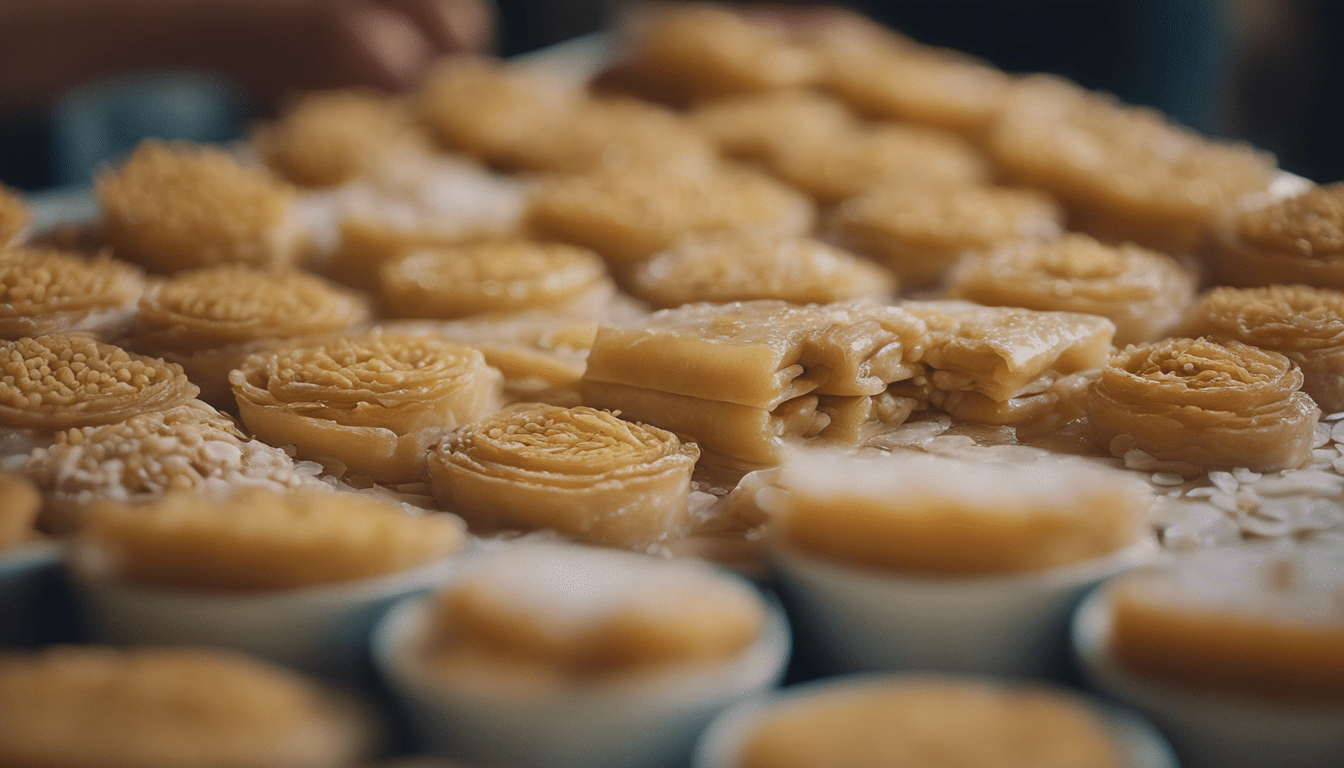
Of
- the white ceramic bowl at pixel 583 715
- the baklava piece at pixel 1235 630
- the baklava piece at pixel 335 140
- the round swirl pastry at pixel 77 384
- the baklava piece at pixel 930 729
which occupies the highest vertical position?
the baklava piece at pixel 1235 630

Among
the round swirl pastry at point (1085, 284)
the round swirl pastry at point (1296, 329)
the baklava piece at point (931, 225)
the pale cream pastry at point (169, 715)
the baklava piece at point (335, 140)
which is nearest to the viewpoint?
the pale cream pastry at point (169, 715)

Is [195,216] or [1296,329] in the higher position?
[1296,329]

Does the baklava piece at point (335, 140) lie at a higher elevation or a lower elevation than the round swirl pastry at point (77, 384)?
lower

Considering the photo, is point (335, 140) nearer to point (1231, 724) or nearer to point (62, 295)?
point (62, 295)

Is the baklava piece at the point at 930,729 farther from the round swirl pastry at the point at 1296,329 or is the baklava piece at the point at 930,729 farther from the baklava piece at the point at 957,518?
the round swirl pastry at the point at 1296,329

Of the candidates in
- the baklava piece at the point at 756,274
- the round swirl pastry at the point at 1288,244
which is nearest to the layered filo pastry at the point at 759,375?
the baklava piece at the point at 756,274

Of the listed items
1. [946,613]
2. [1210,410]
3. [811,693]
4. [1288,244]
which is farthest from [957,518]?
[1288,244]

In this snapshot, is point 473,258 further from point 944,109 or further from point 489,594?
point 944,109

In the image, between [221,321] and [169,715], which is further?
[221,321]
